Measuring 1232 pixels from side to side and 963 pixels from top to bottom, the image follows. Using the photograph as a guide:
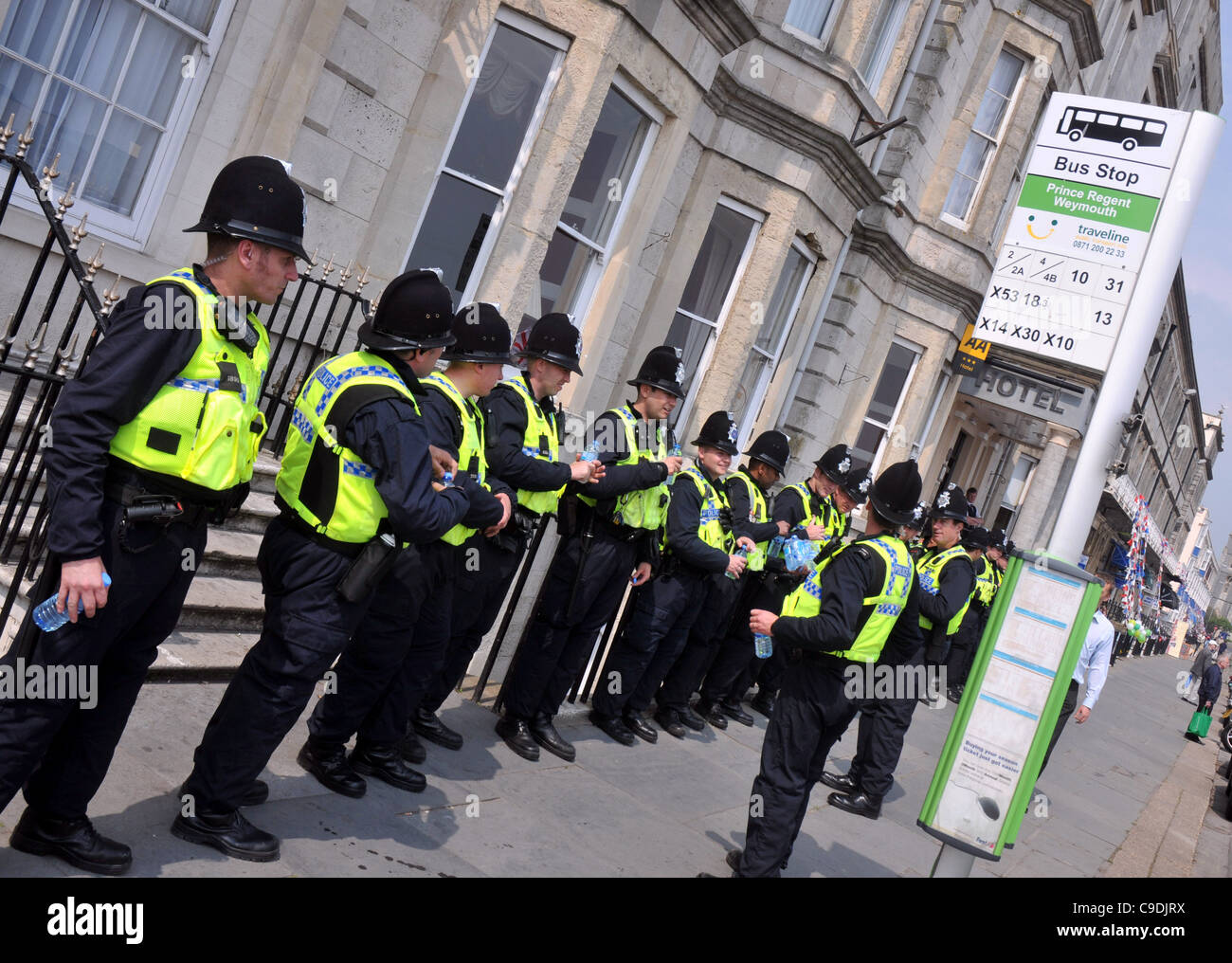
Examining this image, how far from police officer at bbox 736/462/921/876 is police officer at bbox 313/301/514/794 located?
1593 millimetres

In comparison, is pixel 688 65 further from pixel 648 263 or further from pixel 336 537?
pixel 336 537

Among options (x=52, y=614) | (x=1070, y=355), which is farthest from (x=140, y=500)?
(x=1070, y=355)

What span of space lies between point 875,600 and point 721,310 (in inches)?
276

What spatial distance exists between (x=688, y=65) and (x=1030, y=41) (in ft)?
29.8

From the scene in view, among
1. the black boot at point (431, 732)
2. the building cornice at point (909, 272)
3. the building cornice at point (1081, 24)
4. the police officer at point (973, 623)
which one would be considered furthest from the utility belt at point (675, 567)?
the building cornice at point (1081, 24)

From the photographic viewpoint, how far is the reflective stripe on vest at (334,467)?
12.5ft

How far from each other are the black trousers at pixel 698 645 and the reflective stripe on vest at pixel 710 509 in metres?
0.51

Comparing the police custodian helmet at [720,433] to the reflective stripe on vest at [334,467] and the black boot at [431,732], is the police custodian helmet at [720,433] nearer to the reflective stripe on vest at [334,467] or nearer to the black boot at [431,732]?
the black boot at [431,732]

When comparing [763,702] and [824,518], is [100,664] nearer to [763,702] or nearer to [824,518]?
[824,518]

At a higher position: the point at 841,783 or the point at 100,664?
the point at 100,664

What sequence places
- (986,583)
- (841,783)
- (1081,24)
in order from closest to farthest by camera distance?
(841,783), (986,583), (1081,24)

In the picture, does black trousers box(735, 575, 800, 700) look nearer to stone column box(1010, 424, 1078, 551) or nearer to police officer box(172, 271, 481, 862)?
police officer box(172, 271, 481, 862)

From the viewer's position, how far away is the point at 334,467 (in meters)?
3.82
